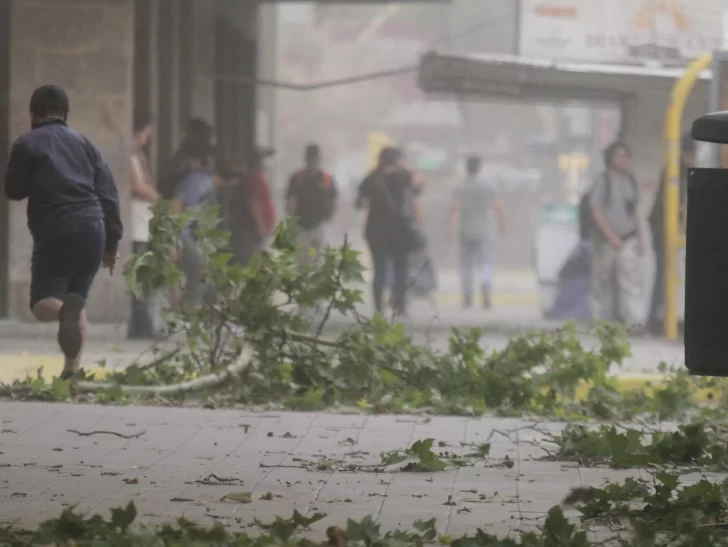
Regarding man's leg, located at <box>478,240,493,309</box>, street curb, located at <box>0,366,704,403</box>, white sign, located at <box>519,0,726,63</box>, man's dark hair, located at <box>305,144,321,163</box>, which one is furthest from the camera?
man's leg, located at <box>478,240,493,309</box>

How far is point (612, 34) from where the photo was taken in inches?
650

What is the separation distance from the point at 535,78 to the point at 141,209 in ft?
13.7

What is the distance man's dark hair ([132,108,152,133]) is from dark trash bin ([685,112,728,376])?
962 centimetres

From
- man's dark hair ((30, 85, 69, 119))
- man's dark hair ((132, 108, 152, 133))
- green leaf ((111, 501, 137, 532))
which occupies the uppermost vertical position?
man's dark hair ((30, 85, 69, 119))

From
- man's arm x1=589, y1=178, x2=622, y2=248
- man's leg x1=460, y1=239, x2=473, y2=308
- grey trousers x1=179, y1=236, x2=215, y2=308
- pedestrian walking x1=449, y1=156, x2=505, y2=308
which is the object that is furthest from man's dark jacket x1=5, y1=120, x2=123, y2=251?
man's leg x1=460, y1=239, x2=473, y2=308

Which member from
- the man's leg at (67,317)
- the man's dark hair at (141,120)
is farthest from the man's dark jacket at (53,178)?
the man's dark hair at (141,120)

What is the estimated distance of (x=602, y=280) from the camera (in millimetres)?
16078

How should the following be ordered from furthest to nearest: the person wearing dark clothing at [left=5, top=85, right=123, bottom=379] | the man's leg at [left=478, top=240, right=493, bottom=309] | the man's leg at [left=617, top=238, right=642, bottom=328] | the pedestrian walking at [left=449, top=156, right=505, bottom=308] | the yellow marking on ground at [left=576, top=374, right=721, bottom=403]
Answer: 1. the man's leg at [left=478, top=240, right=493, bottom=309]
2. the pedestrian walking at [left=449, top=156, right=505, bottom=308]
3. the man's leg at [left=617, top=238, right=642, bottom=328]
4. the yellow marking on ground at [left=576, top=374, right=721, bottom=403]
5. the person wearing dark clothing at [left=5, top=85, right=123, bottom=379]

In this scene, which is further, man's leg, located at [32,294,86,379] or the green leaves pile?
Result: man's leg, located at [32,294,86,379]

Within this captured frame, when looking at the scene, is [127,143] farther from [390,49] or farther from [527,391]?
[390,49]

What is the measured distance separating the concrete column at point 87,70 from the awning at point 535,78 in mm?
2941

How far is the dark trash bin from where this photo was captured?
5418 mm

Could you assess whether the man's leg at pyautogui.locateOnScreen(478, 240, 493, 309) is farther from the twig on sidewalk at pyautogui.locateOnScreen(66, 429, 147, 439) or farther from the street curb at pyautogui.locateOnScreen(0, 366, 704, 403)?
the twig on sidewalk at pyautogui.locateOnScreen(66, 429, 147, 439)

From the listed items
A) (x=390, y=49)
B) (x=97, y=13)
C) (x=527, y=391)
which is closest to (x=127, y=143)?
(x=97, y=13)
